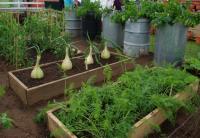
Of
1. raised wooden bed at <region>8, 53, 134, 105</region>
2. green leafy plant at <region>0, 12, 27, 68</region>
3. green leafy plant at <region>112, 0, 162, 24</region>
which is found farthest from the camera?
green leafy plant at <region>112, 0, 162, 24</region>

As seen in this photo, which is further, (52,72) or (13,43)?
(13,43)

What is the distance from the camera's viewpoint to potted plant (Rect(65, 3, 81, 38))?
22.7 ft

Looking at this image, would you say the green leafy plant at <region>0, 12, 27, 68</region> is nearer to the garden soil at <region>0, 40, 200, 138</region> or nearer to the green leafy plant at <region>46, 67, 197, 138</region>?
the garden soil at <region>0, 40, 200, 138</region>

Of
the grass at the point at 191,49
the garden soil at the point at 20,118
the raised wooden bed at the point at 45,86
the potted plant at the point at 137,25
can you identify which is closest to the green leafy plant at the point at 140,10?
the potted plant at the point at 137,25

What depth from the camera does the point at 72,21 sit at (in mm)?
7055

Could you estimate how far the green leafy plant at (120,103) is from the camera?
7.98 ft

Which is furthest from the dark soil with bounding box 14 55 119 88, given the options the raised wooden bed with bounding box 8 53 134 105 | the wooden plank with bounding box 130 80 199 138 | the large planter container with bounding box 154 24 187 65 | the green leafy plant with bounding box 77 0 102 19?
the green leafy plant with bounding box 77 0 102 19

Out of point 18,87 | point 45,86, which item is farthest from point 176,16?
point 18,87

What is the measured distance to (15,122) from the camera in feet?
10.2

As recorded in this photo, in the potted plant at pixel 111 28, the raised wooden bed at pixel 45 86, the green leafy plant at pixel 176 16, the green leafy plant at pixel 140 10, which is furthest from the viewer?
the potted plant at pixel 111 28

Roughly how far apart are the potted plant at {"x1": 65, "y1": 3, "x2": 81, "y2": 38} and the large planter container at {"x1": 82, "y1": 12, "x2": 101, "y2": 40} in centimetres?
32

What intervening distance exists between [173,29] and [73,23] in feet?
10.0

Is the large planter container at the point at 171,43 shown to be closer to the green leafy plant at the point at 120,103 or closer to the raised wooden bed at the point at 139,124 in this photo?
the green leafy plant at the point at 120,103

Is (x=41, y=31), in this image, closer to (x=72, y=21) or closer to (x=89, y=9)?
(x=89, y=9)
